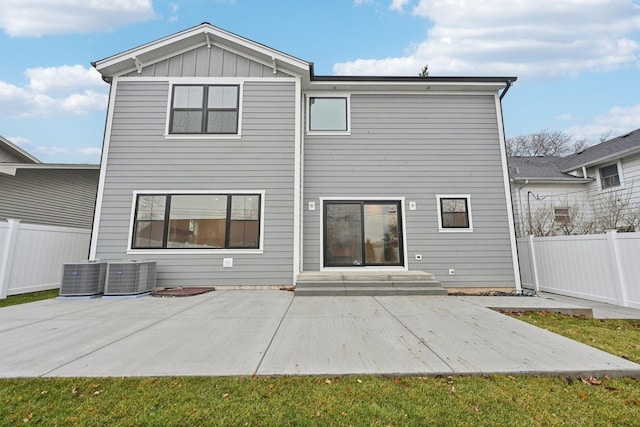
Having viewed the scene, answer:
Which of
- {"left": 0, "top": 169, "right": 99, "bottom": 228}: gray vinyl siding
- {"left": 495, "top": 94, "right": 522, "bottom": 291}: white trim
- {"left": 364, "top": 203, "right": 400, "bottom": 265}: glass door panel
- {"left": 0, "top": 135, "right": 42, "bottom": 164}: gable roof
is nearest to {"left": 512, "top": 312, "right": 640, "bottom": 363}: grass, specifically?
{"left": 495, "top": 94, "right": 522, "bottom": 291}: white trim

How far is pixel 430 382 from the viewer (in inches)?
89.2

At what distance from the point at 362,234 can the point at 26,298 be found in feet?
25.2

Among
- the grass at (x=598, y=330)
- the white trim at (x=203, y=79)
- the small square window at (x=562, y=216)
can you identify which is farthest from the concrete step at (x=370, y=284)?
the small square window at (x=562, y=216)

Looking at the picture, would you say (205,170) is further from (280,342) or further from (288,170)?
(280,342)

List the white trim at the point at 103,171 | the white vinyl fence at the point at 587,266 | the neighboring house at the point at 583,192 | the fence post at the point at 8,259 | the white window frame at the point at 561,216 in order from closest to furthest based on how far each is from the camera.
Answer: the white vinyl fence at the point at 587,266, the fence post at the point at 8,259, the white trim at the point at 103,171, the neighboring house at the point at 583,192, the white window frame at the point at 561,216

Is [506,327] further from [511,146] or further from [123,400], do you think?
[511,146]

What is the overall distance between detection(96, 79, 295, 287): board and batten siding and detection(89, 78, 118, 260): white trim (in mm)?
86

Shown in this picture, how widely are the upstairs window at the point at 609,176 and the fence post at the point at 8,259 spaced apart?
18715 mm

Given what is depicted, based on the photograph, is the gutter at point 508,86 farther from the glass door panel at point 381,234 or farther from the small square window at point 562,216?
the small square window at point 562,216

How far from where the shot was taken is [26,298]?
18.9 ft

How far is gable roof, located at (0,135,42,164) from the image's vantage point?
10.6 metres

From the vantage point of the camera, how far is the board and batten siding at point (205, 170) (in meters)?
6.71

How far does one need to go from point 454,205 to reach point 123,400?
306 inches

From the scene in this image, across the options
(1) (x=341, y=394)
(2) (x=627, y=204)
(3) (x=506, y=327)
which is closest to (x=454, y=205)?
(3) (x=506, y=327)
